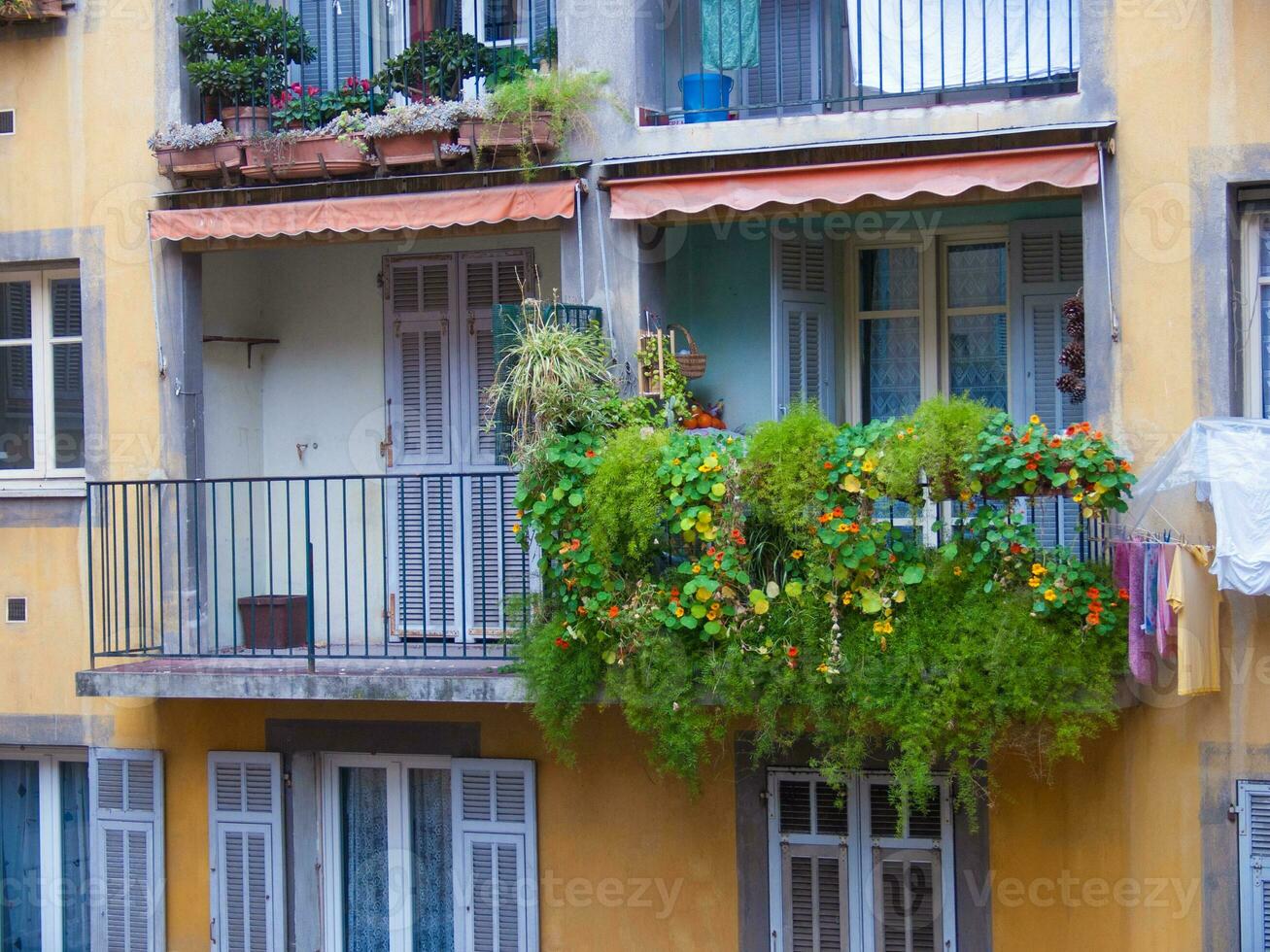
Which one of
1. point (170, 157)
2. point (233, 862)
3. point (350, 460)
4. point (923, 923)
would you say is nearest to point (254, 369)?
point (350, 460)

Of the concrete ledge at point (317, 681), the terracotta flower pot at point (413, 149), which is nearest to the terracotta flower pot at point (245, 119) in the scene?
the terracotta flower pot at point (413, 149)

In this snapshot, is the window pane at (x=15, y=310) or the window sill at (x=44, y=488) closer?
the window sill at (x=44, y=488)

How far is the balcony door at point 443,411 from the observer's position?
10.6 m

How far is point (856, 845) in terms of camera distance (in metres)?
9.34

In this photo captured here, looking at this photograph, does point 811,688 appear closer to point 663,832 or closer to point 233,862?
point 663,832

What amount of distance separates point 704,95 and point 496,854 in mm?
4617

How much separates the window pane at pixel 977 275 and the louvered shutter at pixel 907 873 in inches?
114

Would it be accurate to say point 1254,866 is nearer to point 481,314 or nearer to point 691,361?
point 691,361

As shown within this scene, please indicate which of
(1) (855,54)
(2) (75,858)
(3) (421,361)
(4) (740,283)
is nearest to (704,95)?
(1) (855,54)

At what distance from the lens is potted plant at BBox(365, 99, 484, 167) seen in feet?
31.2

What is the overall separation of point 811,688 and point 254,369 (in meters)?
4.89

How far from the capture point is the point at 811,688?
8.17 metres

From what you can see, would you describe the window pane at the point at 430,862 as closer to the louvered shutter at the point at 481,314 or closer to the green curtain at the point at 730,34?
the louvered shutter at the point at 481,314

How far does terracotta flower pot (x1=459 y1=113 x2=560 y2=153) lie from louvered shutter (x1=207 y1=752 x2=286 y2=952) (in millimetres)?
3937
